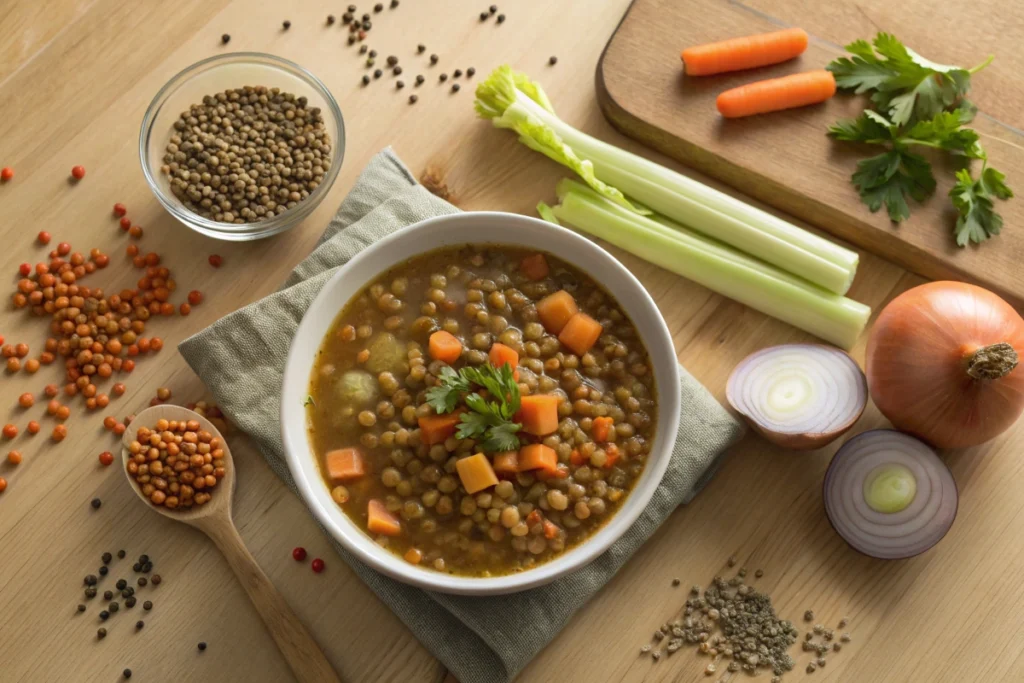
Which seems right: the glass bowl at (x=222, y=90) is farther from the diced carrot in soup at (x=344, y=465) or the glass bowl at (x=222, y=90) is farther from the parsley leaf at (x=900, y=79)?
the parsley leaf at (x=900, y=79)

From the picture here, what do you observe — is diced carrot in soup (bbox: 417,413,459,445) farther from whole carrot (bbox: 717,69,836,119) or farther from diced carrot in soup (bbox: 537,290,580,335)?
whole carrot (bbox: 717,69,836,119)

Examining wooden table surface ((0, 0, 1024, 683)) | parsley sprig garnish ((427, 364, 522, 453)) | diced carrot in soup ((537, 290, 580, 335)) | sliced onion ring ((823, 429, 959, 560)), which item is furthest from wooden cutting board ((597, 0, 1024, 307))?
parsley sprig garnish ((427, 364, 522, 453))

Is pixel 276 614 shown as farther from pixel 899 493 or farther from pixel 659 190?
pixel 899 493

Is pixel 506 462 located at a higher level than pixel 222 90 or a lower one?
lower

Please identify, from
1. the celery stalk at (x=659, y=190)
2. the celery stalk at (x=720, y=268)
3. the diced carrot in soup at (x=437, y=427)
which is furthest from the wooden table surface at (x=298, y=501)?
the diced carrot in soup at (x=437, y=427)

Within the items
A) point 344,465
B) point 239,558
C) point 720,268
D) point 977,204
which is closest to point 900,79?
point 977,204

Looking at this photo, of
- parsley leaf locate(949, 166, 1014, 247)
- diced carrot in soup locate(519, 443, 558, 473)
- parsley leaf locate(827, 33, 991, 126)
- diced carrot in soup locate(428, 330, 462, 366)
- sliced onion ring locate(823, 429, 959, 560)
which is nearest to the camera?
diced carrot in soup locate(519, 443, 558, 473)
